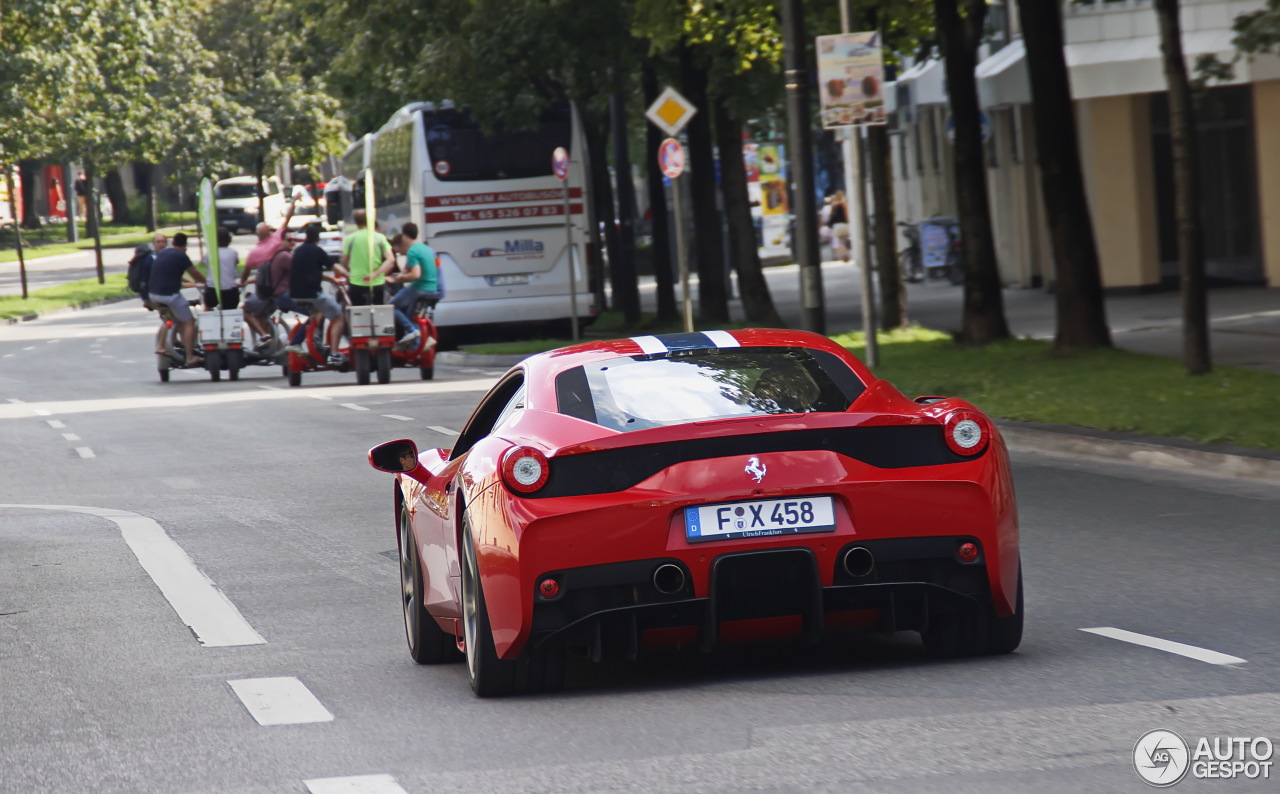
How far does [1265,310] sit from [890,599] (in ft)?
65.0

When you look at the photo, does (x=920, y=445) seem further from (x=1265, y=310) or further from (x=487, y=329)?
(x=487, y=329)

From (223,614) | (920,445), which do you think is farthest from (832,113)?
(920,445)

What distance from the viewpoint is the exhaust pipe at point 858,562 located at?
20.7 feet

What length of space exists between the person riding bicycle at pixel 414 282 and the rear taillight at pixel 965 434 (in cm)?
1930

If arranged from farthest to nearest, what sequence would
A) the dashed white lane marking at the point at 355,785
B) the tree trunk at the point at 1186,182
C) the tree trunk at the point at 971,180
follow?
the tree trunk at the point at 971,180, the tree trunk at the point at 1186,182, the dashed white lane marking at the point at 355,785

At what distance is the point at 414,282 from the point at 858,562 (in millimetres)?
19882

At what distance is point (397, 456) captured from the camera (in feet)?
25.0

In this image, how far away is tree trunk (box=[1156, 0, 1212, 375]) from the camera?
1573 cm

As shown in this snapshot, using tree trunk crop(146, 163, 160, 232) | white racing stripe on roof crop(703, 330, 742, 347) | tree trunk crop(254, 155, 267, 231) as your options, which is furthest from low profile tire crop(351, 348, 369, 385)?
tree trunk crop(146, 163, 160, 232)

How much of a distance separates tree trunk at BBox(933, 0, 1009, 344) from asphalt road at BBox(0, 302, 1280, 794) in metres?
8.66

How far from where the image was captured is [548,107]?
1307 inches

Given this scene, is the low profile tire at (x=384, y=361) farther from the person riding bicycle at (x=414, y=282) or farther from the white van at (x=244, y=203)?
the white van at (x=244, y=203)

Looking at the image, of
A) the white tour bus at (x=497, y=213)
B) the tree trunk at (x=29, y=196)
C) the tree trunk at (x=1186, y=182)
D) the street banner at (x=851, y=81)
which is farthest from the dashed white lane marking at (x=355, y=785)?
the tree trunk at (x=29, y=196)

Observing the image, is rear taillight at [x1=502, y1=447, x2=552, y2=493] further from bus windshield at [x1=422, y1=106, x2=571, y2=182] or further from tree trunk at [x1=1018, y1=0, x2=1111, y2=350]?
bus windshield at [x1=422, y1=106, x2=571, y2=182]
